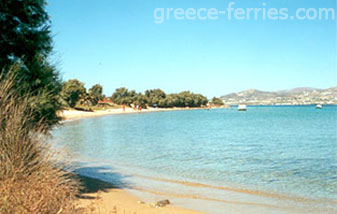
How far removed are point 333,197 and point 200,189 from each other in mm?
4785

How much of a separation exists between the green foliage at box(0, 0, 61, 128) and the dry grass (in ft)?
13.7

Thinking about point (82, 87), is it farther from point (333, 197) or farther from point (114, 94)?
point (333, 197)

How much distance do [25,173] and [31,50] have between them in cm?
674

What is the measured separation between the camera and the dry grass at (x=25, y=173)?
4.59 m

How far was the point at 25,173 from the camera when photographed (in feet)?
18.3

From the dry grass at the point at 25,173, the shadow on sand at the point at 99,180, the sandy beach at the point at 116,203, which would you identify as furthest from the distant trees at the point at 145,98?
the dry grass at the point at 25,173

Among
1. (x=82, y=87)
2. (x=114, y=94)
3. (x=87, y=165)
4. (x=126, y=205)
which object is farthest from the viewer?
(x=114, y=94)

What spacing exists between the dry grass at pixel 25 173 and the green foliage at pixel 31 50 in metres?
4.19

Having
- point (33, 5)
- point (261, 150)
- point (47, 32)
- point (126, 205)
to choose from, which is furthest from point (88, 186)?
point (261, 150)

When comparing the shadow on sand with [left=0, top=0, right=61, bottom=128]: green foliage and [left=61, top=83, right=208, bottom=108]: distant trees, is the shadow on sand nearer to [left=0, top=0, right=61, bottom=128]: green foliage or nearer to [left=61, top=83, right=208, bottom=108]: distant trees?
[left=0, top=0, right=61, bottom=128]: green foliage

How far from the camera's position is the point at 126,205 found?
10.6 meters

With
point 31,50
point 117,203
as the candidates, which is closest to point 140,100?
point 31,50

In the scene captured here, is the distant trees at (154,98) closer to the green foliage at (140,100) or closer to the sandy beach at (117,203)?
the green foliage at (140,100)

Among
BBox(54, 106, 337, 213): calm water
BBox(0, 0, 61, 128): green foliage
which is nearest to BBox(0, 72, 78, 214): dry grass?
BBox(54, 106, 337, 213): calm water
